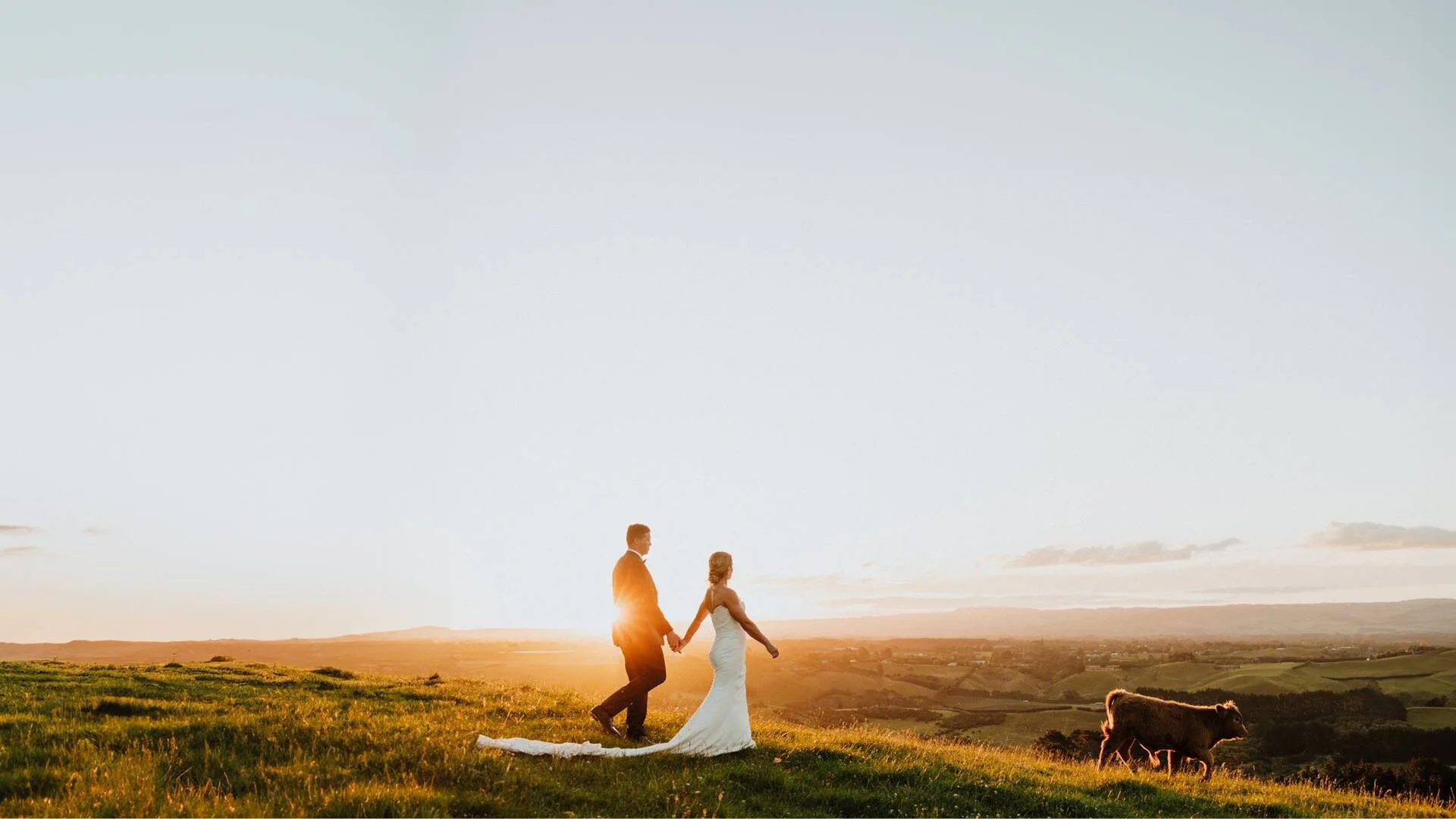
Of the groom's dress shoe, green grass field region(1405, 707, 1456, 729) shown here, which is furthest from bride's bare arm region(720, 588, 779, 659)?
green grass field region(1405, 707, 1456, 729)

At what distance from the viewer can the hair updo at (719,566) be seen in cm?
1380

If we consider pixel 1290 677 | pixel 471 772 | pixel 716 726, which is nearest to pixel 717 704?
pixel 716 726

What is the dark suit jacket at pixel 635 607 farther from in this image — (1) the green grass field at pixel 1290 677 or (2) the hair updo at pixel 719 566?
(1) the green grass field at pixel 1290 677

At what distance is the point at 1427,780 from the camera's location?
31188 mm

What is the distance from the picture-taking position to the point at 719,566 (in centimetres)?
1383

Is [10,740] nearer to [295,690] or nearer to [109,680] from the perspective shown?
[295,690]

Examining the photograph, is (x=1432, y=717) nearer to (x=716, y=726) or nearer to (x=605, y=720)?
(x=716, y=726)

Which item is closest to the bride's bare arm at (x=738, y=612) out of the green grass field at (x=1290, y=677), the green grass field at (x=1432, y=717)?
the green grass field at (x=1432, y=717)

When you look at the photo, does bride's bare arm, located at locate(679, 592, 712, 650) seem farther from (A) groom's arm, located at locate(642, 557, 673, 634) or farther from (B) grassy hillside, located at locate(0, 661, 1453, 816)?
(B) grassy hillside, located at locate(0, 661, 1453, 816)

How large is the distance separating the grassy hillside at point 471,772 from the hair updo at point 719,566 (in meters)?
2.74

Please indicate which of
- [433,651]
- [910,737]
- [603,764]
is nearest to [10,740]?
[603,764]

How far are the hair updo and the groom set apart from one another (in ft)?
3.31

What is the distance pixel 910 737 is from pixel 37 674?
2212cm

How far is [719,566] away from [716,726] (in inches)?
97.4
